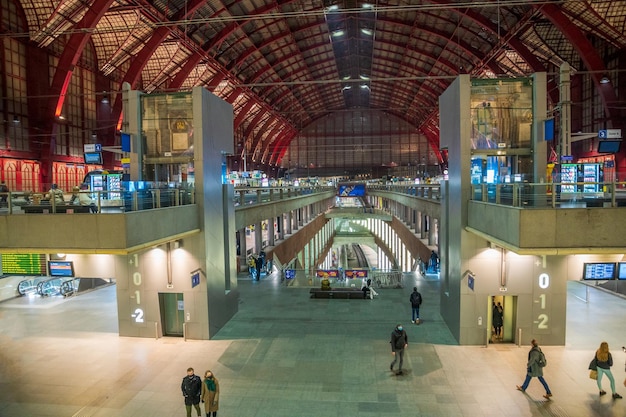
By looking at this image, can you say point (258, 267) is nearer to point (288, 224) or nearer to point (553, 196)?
point (553, 196)

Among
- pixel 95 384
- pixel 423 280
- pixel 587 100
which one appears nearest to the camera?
pixel 95 384

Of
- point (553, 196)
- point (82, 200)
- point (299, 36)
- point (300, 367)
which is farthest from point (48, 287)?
point (299, 36)

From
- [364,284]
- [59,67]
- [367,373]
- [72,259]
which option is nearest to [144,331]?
[72,259]

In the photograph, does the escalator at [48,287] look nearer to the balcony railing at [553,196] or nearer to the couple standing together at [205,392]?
the couple standing together at [205,392]

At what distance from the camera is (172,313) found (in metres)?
13.0

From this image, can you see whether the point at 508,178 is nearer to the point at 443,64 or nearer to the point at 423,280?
the point at 423,280

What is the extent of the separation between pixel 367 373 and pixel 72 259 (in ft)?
29.0

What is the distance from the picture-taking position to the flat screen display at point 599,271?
10.5m

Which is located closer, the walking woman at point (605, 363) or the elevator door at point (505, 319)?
the walking woman at point (605, 363)

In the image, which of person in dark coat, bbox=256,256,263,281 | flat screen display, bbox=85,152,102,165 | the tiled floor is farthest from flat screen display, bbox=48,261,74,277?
flat screen display, bbox=85,152,102,165

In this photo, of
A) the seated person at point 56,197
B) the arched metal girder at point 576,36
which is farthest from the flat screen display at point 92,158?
the arched metal girder at point 576,36

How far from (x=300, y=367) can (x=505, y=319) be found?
619cm

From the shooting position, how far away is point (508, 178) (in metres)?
12.2

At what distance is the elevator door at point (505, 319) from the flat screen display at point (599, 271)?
1.98 meters
